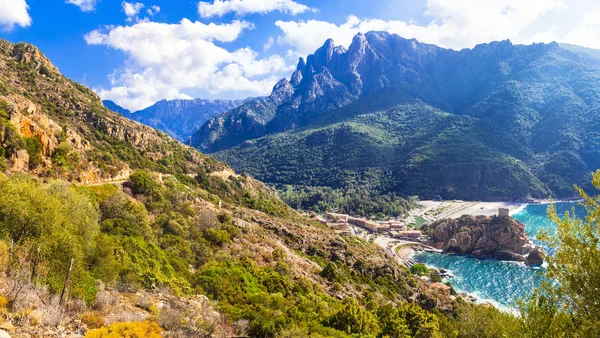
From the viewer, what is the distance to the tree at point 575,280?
10055mm

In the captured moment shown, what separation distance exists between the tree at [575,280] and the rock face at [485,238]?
8265cm

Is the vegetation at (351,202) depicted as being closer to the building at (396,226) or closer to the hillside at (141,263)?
the building at (396,226)

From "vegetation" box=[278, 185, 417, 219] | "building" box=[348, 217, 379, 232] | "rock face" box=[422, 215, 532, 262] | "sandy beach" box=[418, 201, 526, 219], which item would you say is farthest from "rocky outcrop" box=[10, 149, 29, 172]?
"sandy beach" box=[418, 201, 526, 219]

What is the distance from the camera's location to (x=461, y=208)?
461 ft

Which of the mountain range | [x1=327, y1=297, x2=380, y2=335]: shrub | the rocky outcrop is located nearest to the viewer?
the mountain range

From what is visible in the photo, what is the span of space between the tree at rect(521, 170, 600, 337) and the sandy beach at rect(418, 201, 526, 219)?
410 ft

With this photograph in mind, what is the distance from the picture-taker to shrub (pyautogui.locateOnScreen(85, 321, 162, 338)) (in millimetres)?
8742

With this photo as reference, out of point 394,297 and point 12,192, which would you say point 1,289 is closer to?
point 12,192

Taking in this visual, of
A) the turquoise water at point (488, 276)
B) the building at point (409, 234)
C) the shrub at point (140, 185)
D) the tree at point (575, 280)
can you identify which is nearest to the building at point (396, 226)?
the building at point (409, 234)

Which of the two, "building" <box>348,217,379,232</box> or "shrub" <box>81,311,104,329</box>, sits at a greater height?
→ "shrub" <box>81,311,104,329</box>

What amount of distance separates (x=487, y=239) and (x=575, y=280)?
283 ft

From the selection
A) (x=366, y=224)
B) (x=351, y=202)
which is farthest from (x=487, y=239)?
(x=351, y=202)

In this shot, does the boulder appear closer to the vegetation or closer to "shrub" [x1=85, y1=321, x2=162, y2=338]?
the vegetation

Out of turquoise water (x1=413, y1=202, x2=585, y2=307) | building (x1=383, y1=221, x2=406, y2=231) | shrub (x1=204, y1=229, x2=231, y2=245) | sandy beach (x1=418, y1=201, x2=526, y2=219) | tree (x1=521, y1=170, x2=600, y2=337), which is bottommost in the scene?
turquoise water (x1=413, y1=202, x2=585, y2=307)
